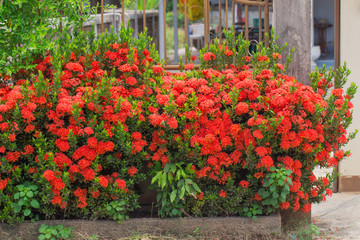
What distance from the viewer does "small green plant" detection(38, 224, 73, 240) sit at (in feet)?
13.1

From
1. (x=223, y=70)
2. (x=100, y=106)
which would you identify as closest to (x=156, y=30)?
(x=223, y=70)

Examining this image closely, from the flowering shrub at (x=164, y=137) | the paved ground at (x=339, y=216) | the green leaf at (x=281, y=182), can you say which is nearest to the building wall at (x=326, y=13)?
the paved ground at (x=339, y=216)

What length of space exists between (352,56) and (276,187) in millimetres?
2061

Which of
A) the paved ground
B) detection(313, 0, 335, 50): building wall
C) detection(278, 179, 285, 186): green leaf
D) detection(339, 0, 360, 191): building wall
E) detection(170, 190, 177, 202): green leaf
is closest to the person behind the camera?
detection(278, 179, 285, 186): green leaf

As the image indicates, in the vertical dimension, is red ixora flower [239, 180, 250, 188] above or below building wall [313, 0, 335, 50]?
below

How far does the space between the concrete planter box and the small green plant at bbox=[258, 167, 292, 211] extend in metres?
0.18

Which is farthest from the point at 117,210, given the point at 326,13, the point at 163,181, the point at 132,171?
the point at 326,13

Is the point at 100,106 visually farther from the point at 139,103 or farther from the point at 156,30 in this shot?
the point at 156,30

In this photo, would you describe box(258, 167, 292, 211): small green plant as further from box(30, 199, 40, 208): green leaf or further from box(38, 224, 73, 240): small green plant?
box(30, 199, 40, 208): green leaf

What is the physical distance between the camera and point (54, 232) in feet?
13.2

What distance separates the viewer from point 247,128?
13.5ft

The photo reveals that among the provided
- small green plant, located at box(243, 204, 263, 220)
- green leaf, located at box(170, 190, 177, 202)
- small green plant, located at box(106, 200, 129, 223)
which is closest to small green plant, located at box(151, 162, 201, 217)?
green leaf, located at box(170, 190, 177, 202)

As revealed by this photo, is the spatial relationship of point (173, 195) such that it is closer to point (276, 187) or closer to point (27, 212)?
point (276, 187)

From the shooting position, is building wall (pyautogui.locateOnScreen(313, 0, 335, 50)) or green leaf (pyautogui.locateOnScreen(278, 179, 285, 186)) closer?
green leaf (pyautogui.locateOnScreen(278, 179, 285, 186))
